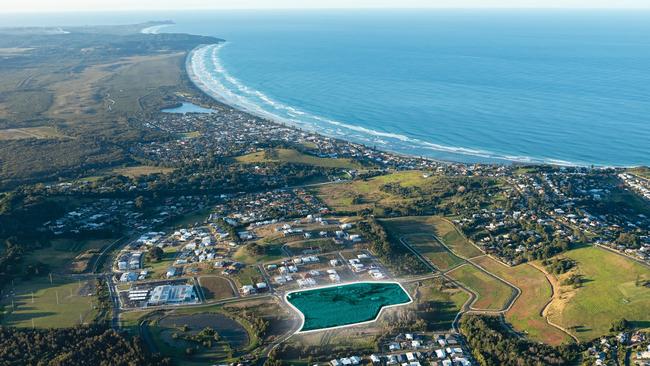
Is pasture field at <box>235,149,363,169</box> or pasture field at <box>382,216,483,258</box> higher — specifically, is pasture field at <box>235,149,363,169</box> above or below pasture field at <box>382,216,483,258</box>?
above

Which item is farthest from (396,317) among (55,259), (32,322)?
(55,259)

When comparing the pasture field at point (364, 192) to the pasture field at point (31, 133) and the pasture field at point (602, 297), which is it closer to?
the pasture field at point (602, 297)

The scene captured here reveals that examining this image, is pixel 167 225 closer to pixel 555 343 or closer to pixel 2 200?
pixel 2 200

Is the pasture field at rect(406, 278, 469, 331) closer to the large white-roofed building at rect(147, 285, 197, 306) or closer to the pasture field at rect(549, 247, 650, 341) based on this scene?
the pasture field at rect(549, 247, 650, 341)

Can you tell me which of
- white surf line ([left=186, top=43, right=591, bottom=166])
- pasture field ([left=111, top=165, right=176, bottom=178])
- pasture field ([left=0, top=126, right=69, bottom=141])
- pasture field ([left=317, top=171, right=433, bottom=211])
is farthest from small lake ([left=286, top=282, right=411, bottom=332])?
pasture field ([left=0, top=126, right=69, bottom=141])

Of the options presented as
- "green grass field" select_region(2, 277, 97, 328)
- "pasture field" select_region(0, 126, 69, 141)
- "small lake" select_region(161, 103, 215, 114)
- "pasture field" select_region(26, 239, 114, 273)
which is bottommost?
"green grass field" select_region(2, 277, 97, 328)

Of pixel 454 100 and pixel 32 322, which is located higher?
pixel 454 100
